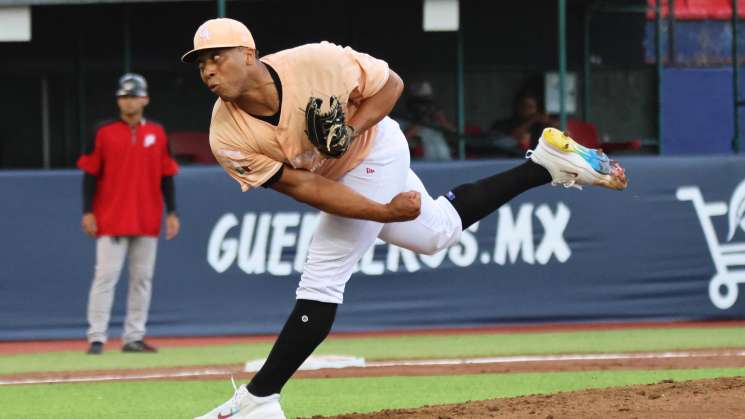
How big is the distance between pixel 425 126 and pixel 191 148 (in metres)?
3.03

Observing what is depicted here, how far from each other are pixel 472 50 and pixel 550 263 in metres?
6.22

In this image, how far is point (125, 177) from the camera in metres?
11.1

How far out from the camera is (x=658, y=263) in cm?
1257

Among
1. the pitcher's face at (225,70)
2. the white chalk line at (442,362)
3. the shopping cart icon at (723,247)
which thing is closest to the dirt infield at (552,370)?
the white chalk line at (442,362)

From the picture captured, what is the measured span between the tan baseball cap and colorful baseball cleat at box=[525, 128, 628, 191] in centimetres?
181

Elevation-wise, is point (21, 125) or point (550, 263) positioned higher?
point (21, 125)

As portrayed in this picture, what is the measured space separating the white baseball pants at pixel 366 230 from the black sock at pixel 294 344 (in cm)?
7

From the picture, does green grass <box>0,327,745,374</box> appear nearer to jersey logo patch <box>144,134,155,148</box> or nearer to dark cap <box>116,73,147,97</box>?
jersey logo patch <box>144,134,155,148</box>

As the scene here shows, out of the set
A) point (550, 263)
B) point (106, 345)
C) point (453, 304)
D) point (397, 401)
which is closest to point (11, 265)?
point (106, 345)

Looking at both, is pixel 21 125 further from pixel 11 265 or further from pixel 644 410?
pixel 644 410

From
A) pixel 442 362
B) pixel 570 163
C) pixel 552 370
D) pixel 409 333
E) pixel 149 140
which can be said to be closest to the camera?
pixel 570 163

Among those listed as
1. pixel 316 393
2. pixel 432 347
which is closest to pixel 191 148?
pixel 432 347

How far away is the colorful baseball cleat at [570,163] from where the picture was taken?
7.03 meters

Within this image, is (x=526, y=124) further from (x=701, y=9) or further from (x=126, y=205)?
(x=126, y=205)
